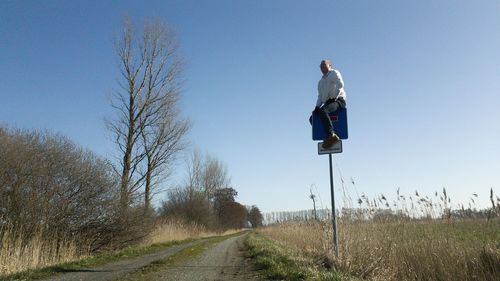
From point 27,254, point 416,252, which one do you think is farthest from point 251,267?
point 27,254

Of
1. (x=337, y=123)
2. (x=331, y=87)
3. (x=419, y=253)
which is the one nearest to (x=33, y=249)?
(x=337, y=123)

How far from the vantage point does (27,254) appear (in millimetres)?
10555

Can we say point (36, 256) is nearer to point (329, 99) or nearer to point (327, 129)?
point (327, 129)

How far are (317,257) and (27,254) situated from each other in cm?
733

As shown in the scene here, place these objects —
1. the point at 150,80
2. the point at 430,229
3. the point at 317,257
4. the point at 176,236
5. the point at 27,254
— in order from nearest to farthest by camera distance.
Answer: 1. the point at 430,229
2. the point at 317,257
3. the point at 27,254
4. the point at 150,80
5. the point at 176,236

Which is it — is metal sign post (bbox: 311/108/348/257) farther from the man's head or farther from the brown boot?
the man's head

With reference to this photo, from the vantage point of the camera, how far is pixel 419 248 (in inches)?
286

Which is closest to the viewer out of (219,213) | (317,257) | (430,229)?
(430,229)

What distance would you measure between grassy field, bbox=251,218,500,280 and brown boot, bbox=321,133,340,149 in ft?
6.21

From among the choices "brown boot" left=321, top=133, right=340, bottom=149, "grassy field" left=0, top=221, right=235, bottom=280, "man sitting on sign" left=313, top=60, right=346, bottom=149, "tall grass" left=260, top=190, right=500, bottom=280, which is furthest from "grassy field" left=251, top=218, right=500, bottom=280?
"grassy field" left=0, top=221, right=235, bottom=280

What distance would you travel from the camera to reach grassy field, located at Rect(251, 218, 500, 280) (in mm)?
6547

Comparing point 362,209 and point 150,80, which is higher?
point 150,80

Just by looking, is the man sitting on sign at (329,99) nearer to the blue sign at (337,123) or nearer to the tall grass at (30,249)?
→ the blue sign at (337,123)

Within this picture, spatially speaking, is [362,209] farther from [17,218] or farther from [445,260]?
[17,218]
